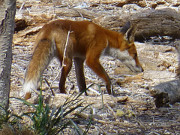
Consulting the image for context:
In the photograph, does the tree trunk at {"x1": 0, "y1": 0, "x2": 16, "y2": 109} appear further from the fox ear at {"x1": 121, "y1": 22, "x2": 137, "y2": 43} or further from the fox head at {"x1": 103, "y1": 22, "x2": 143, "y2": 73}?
the fox ear at {"x1": 121, "y1": 22, "x2": 137, "y2": 43}

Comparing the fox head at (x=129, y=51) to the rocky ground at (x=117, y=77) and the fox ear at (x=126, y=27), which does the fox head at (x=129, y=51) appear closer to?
the fox ear at (x=126, y=27)

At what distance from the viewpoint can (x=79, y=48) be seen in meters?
6.63

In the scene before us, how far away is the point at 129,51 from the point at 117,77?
26.9 inches

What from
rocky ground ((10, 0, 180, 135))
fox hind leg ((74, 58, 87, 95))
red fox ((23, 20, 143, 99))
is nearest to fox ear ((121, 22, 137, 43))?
red fox ((23, 20, 143, 99))

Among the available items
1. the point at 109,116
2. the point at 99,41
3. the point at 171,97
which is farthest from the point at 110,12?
the point at 109,116

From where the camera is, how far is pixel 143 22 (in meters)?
8.73

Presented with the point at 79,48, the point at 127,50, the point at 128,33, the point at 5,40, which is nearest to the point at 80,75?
the point at 79,48

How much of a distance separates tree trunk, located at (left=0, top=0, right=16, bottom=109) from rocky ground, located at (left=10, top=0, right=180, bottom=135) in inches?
21.3

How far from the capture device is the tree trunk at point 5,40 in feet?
10.7

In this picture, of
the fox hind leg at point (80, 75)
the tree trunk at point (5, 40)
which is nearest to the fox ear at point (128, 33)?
the fox hind leg at point (80, 75)

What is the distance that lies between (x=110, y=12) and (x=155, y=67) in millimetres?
3484

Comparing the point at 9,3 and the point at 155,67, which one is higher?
the point at 9,3

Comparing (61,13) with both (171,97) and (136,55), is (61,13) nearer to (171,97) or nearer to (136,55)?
(136,55)

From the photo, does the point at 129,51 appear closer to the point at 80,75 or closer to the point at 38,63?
the point at 80,75
